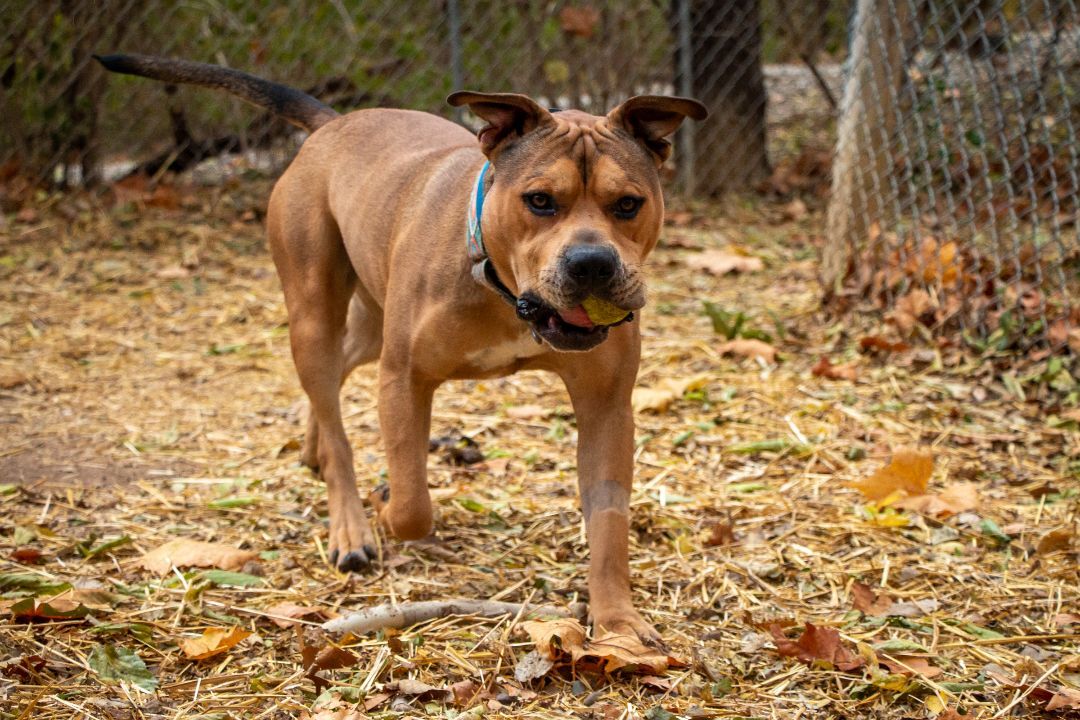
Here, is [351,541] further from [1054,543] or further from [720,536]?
[1054,543]

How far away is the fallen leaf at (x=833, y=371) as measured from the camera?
5926 millimetres

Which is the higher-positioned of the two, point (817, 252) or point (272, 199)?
point (272, 199)

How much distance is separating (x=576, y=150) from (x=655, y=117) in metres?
0.35

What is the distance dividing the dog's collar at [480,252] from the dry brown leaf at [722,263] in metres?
4.49

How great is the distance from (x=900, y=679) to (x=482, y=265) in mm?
1601

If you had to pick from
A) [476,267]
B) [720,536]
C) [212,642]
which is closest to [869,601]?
A: [720,536]

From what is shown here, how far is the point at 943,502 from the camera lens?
448 cm

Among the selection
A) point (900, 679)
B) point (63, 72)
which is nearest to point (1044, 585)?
point (900, 679)

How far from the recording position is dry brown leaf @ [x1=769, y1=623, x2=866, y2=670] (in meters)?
3.35

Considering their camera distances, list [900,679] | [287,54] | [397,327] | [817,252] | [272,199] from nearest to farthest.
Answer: [900,679], [397,327], [272,199], [817,252], [287,54]

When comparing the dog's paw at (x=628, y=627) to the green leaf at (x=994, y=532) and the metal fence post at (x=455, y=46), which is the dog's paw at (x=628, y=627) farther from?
the metal fence post at (x=455, y=46)

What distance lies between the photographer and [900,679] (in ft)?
10.6

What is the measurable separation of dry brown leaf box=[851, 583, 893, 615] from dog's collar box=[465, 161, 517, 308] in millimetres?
1427

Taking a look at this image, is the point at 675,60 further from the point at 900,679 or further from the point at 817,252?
the point at 900,679
